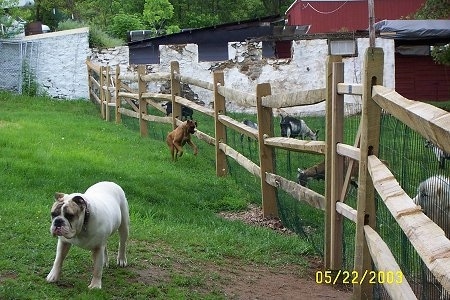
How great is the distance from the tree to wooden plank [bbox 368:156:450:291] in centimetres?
2134

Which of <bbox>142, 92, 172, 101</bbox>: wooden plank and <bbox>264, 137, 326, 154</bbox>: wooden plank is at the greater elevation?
<bbox>142, 92, 172, 101</bbox>: wooden plank

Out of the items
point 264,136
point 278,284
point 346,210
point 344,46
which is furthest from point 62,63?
point 346,210

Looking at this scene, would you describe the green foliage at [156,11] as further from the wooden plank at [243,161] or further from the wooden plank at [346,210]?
the wooden plank at [346,210]

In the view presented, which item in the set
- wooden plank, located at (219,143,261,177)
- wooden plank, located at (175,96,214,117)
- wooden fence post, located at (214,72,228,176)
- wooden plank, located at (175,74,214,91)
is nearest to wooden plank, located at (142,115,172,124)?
wooden plank, located at (175,96,214,117)

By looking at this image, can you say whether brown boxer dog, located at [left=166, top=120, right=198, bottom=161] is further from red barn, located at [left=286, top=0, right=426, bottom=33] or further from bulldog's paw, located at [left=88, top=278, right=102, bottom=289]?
red barn, located at [left=286, top=0, right=426, bottom=33]

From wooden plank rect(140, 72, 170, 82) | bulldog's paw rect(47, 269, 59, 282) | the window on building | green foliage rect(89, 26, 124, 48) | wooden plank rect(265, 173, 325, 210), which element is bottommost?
bulldog's paw rect(47, 269, 59, 282)

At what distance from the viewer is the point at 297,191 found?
726cm

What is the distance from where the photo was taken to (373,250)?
4.23 m

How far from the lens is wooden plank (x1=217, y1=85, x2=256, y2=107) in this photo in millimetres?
8820

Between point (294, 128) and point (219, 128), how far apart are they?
267 centimetres

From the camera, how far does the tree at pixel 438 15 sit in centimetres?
2431

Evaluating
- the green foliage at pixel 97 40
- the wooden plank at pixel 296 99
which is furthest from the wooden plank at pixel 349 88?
the green foliage at pixel 97 40

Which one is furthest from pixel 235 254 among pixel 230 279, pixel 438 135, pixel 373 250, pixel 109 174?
pixel 438 135

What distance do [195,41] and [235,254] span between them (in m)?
23.8
